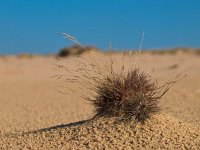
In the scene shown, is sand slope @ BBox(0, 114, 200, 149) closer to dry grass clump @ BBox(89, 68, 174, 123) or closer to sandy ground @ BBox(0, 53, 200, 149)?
sandy ground @ BBox(0, 53, 200, 149)

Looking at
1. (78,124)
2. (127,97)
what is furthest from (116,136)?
(78,124)

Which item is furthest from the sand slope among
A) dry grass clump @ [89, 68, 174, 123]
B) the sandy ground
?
dry grass clump @ [89, 68, 174, 123]

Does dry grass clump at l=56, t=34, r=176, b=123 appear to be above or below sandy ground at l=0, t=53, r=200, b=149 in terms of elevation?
above

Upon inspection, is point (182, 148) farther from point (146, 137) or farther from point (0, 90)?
point (0, 90)

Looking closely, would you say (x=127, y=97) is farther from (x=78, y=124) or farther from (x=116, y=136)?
(x=78, y=124)

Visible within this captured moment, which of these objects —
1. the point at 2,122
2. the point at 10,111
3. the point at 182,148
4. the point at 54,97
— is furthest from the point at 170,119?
the point at 54,97

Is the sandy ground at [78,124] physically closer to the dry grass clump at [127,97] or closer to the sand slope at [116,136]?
the sand slope at [116,136]

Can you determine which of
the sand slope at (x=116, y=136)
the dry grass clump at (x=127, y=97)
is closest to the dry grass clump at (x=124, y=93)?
the dry grass clump at (x=127, y=97)

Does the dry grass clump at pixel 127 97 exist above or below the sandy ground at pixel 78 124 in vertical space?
above

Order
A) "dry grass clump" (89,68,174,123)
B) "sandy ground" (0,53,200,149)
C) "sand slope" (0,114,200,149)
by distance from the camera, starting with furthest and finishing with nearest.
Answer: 1. "dry grass clump" (89,68,174,123)
2. "sandy ground" (0,53,200,149)
3. "sand slope" (0,114,200,149)
